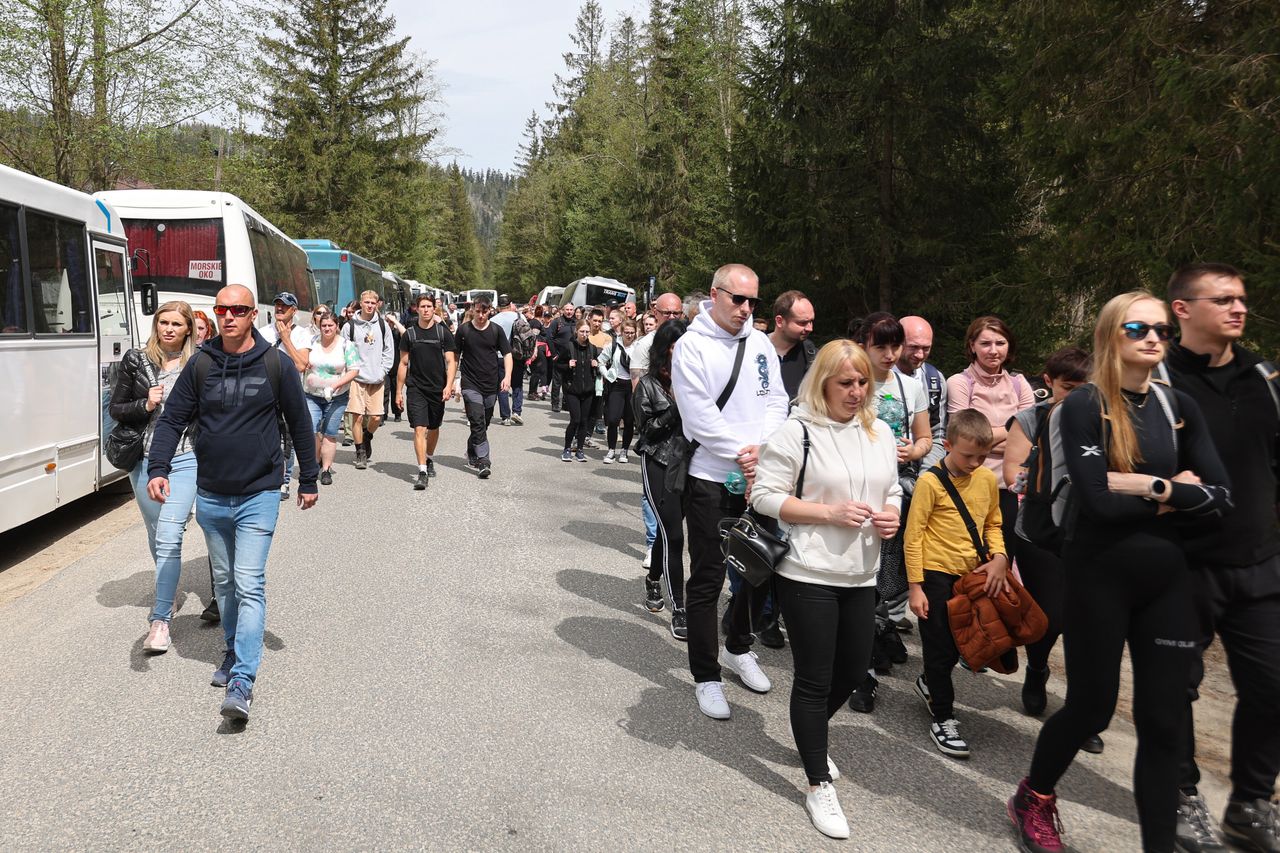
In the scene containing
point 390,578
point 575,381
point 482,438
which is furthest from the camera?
point 575,381

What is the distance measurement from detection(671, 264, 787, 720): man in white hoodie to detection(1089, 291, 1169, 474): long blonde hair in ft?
5.40

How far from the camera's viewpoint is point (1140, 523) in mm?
2967

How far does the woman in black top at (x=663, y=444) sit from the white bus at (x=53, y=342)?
15.9 feet

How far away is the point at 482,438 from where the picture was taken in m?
10.9

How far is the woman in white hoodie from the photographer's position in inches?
135

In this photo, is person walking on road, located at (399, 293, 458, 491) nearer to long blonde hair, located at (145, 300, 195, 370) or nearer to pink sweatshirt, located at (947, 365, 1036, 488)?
long blonde hair, located at (145, 300, 195, 370)

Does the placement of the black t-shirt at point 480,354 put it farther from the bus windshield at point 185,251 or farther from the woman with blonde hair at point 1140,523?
the woman with blonde hair at point 1140,523

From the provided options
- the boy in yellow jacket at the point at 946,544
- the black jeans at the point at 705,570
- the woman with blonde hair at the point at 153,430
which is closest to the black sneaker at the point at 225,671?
the woman with blonde hair at the point at 153,430

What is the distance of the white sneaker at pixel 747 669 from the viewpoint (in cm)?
477

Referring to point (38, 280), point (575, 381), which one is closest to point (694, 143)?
point (575, 381)

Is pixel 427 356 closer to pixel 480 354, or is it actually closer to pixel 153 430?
pixel 480 354

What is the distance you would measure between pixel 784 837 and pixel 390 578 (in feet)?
13.2

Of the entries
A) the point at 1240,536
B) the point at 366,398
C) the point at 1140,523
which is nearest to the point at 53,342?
the point at 366,398

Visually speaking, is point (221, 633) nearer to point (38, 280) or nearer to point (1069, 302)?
point (38, 280)
